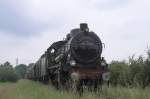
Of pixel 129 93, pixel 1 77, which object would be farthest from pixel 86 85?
pixel 1 77

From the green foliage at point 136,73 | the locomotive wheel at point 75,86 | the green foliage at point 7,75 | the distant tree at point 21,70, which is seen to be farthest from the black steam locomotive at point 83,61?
the distant tree at point 21,70

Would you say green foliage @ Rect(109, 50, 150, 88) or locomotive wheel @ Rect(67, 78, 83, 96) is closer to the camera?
locomotive wheel @ Rect(67, 78, 83, 96)

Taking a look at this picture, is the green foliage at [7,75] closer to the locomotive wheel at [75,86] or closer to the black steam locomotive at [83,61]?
the black steam locomotive at [83,61]

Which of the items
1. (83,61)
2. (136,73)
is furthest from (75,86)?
(136,73)

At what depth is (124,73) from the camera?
22641 millimetres

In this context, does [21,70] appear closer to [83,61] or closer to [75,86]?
[83,61]

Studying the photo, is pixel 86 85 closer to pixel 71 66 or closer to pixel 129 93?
pixel 71 66

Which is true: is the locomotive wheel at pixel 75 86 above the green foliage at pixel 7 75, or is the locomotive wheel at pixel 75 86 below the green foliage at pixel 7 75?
below

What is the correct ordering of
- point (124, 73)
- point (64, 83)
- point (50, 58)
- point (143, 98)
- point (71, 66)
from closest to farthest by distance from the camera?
point (143, 98) < point (71, 66) < point (64, 83) < point (124, 73) < point (50, 58)

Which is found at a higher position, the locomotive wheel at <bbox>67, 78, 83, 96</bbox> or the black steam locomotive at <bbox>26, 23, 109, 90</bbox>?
the black steam locomotive at <bbox>26, 23, 109, 90</bbox>

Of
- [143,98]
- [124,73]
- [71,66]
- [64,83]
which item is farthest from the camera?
[124,73]

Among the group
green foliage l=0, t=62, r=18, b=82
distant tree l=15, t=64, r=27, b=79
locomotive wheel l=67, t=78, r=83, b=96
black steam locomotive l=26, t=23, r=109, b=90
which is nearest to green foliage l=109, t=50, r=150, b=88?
black steam locomotive l=26, t=23, r=109, b=90

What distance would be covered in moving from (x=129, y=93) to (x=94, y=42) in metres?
4.64

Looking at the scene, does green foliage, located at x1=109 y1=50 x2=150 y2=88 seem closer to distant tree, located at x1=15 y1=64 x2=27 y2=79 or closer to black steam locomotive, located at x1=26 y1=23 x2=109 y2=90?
black steam locomotive, located at x1=26 y1=23 x2=109 y2=90
